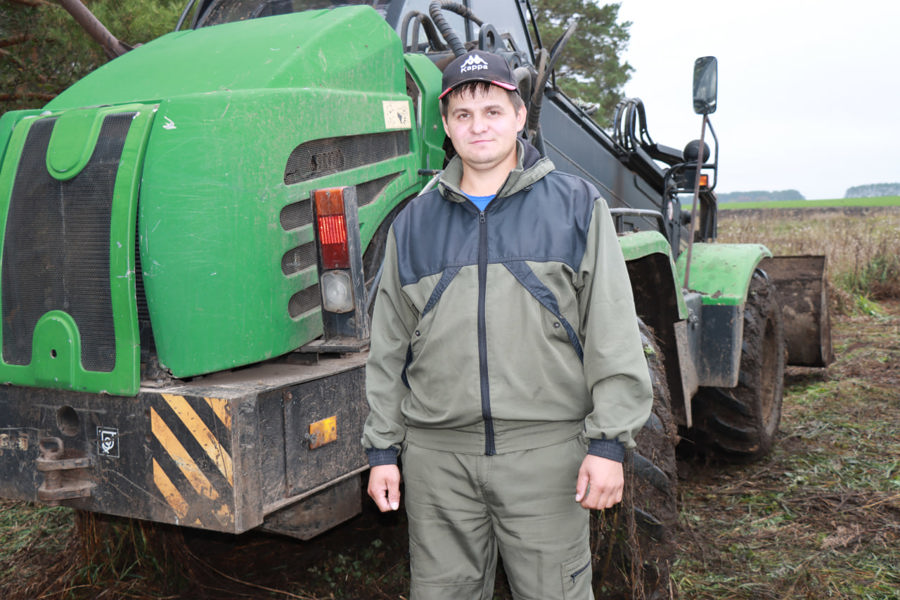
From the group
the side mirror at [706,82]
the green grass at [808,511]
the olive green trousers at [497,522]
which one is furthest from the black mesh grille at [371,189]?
the green grass at [808,511]

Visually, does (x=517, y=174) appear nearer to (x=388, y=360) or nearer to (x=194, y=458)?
(x=388, y=360)

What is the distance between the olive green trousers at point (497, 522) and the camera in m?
2.01

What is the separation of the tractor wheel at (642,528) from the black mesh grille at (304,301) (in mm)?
1117

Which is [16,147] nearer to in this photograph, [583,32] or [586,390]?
[586,390]

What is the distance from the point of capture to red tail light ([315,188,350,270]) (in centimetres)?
232

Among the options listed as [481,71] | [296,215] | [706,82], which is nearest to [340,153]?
[296,215]

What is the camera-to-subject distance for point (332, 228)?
2.34 meters

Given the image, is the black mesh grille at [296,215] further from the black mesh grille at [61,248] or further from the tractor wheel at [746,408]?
→ the tractor wheel at [746,408]

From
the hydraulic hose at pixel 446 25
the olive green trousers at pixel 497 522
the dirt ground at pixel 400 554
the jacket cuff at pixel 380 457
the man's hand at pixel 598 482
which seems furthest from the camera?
the dirt ground at pixel 400 554

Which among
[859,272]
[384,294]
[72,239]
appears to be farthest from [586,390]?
[859,272]

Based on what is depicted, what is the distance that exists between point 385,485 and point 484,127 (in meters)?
0.93

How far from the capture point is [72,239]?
2.29 m

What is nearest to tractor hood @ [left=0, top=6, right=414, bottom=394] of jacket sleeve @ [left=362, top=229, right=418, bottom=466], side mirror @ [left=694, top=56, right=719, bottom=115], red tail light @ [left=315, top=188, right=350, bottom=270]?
red tail light @ [left=315, top=188, right=350, bottom=270]

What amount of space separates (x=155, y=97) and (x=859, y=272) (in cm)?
1139
